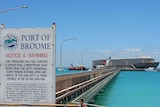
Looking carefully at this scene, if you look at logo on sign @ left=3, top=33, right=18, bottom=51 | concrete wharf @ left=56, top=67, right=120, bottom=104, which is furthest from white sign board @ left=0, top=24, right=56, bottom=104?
concrete wharf @ left=56, top=67, right=120, bottom=104

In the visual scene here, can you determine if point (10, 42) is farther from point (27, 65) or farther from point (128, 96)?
point (128, 96)

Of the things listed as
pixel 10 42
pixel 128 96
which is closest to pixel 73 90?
pixel 10 42

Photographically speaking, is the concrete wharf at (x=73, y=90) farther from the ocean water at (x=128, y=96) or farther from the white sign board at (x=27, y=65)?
the white sign board at (x=27, y=65)

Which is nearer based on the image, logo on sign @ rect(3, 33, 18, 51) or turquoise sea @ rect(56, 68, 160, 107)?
logo on sign @ rect(3, 33, 18, 51)

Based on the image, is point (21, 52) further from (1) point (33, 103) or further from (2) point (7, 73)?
(1) point (33, 103)

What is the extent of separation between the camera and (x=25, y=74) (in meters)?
7.27

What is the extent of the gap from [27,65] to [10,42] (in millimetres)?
604

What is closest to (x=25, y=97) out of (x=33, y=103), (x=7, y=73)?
(x=33, y=103)

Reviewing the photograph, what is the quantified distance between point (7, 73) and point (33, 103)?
84 centimetres

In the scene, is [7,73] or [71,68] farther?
[71,68]

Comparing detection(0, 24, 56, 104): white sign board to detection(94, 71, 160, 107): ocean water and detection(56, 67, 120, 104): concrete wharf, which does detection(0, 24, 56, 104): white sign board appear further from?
detection(94, 71, 160, 107): ocean water

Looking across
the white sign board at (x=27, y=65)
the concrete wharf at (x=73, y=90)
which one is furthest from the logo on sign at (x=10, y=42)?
the concrete wharf at (x=73, y=90)

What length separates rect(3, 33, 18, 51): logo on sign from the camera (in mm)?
Answer: 7355

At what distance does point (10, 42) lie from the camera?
7.38m
